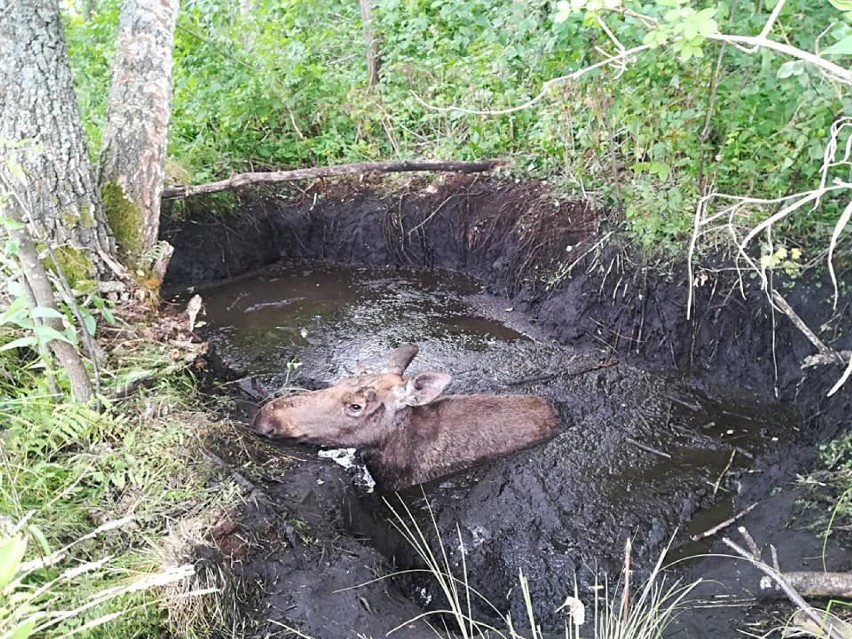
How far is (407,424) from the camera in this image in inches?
189

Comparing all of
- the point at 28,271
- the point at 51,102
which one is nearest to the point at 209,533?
the point at 28,271

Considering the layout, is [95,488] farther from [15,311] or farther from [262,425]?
[262,425]

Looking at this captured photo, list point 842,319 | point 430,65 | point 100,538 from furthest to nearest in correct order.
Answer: point 430,65
point 842,319
point 100,538

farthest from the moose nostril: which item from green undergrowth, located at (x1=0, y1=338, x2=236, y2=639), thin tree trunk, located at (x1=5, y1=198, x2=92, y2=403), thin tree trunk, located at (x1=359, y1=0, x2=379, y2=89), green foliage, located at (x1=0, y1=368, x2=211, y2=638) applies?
thin tree trunk, located at (x1=359, y1=0, x2=379, y2=89)

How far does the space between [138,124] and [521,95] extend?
400 centimetres

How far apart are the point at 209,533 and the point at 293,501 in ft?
1.90

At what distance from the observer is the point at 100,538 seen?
2.79m

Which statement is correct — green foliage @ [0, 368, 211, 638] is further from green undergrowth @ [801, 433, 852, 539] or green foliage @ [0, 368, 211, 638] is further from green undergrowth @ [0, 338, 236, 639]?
green undergrowth @ [801, 433, 852, 539]

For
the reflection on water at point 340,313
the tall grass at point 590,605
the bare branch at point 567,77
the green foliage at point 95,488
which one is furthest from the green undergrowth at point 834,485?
the green foliage at point 95,488

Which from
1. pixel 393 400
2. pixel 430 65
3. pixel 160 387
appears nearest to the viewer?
pixel 160 387

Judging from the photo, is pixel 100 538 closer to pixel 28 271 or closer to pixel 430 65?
pixel 28 271

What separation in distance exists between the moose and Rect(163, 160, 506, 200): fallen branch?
2571 mm

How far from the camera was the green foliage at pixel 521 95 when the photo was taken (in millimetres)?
3779

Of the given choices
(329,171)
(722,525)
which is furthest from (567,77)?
(329,171)
